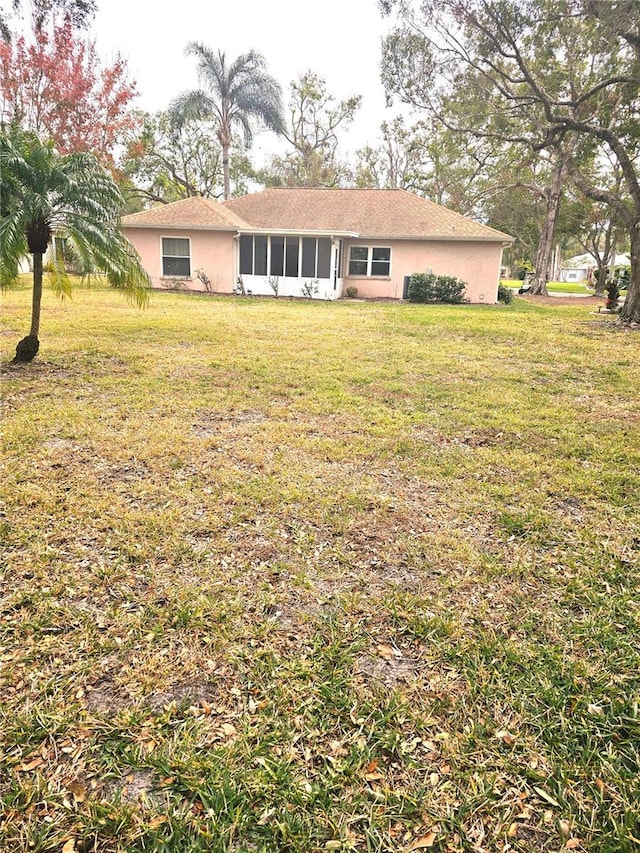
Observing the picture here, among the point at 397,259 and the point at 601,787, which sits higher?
the point at 397,259

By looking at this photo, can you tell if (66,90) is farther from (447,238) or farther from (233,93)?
(447,238)

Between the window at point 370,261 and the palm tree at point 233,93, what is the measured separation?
9663 millimetres

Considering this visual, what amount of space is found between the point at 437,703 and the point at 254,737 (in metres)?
0.78

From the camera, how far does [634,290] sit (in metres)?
14.1

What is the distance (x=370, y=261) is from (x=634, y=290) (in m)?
9.69

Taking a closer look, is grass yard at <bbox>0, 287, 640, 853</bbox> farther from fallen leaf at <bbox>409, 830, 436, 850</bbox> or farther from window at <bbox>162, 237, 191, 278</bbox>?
window at <bbox>162, 237, 191, 278</bbox>

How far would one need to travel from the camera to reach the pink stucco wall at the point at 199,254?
1903 centimetres

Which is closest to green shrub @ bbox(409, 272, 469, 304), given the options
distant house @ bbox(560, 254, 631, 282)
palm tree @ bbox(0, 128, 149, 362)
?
palm tree @ bbox(0, 128, 149, 362)

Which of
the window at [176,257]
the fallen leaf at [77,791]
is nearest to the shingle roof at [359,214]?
the window at [176,257]

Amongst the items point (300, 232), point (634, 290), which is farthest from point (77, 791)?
point (300, 232)

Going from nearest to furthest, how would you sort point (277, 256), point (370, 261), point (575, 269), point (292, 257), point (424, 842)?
point (424, 842), point (292, 257), point (277, 256), point (370, 261), point (575, 269)

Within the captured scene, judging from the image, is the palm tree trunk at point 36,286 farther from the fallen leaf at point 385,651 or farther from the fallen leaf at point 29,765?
the fallen leaf at point 385,651

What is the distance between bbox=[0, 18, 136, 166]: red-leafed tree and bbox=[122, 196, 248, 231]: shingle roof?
451cm

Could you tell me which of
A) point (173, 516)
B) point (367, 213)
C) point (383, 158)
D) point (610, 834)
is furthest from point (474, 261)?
point (383, 158)
